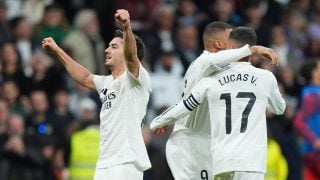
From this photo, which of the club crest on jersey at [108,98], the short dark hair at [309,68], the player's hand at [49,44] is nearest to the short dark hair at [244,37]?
the club crest on jersey at [108,98]

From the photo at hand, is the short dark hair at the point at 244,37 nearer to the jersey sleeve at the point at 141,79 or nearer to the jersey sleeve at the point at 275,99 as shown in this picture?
the jersey sleeve at the point at 275,99

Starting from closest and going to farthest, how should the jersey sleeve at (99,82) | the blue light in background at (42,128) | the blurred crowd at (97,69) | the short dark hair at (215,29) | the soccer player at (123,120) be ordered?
the soccer player at (123,120)
the jersey sleeve at (99,82)
the short dark hair at (215,29)
the blurred crowd at (97,69)
the blue light in background at (42,128)

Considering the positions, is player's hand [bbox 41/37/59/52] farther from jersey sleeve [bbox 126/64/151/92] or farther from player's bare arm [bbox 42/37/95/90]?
jersey sleeve [bbox 126/64/151/92]

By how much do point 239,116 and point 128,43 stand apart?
4.08 feet

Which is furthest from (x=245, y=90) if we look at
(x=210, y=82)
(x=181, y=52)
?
(x=181, y=52)

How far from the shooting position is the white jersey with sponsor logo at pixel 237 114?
11516 millimetres

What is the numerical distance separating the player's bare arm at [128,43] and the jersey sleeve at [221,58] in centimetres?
73

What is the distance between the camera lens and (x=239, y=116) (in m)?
11.6

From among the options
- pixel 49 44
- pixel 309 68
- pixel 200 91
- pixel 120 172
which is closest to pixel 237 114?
pixel 200 91

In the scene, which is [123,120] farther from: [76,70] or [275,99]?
[275,99]

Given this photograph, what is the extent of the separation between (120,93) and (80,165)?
5.35 m

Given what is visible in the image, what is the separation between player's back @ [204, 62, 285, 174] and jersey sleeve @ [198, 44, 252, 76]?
0.10 metres

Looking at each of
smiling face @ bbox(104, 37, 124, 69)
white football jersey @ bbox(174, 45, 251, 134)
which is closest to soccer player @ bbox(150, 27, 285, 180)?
white football jersey @ bbox(174, 45, 251, 134)

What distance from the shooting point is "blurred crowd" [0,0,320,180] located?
17.0m
